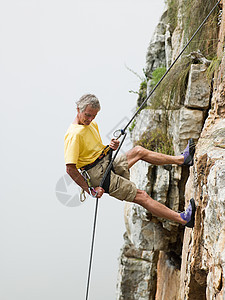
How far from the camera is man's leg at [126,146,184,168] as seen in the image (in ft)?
15.8

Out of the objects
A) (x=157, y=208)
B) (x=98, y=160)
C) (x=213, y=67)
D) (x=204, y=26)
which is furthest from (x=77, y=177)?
(x=204, y=26)

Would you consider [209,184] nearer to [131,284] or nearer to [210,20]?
[210,20]

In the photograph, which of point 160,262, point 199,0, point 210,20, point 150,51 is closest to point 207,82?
point 210,20

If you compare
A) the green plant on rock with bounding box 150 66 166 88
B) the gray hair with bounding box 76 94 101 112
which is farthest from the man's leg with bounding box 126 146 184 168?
the green plant on rock with bounding box 150 66 166 88

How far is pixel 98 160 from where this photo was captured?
186 inches

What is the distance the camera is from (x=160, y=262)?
7.79 metres

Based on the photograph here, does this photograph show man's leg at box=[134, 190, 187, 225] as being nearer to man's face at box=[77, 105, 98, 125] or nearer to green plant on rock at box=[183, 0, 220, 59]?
man's face at box=[77, 105, 98, 125]

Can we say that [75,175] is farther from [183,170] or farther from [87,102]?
[183,170]

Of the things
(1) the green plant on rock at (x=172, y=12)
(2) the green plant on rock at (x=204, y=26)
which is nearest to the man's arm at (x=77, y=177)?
(2) the green plant on rock at (x=204, y=26)

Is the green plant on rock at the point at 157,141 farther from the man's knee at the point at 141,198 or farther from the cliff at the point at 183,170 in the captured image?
the man's knee at the point at 141,198

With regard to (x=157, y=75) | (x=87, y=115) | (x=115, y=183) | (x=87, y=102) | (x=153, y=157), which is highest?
(x=157, y=75)

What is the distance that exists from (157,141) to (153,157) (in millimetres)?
1648

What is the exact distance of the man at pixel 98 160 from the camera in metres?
4.42

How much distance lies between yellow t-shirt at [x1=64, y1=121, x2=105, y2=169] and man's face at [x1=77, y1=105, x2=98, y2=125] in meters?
0.07
